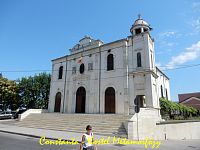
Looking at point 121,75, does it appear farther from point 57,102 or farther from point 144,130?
point 57,102

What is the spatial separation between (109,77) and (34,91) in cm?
1881

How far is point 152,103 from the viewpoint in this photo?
1684cm

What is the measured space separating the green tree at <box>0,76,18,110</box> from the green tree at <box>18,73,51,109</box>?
1352 mm

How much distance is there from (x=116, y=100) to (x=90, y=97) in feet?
13.2

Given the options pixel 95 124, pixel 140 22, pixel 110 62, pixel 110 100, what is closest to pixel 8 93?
pixel 110 100

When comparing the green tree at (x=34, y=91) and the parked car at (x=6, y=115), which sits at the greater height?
the green tree at (x=34, y=91)

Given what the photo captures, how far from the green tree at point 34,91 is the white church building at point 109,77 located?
7255 millimetres

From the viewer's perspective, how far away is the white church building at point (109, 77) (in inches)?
725

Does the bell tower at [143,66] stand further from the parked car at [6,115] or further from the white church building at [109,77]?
the parked car at [6,115]

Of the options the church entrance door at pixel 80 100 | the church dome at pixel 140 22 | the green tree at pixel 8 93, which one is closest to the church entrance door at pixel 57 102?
the church entrance door at pixel 80 100

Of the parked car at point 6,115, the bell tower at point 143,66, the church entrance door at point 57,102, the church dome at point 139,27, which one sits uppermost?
the church dome at point 139,27

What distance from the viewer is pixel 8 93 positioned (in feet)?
95.4

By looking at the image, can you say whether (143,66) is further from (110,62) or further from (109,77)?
(110,62)

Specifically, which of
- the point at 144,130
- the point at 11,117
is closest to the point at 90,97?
the point at 144,130
